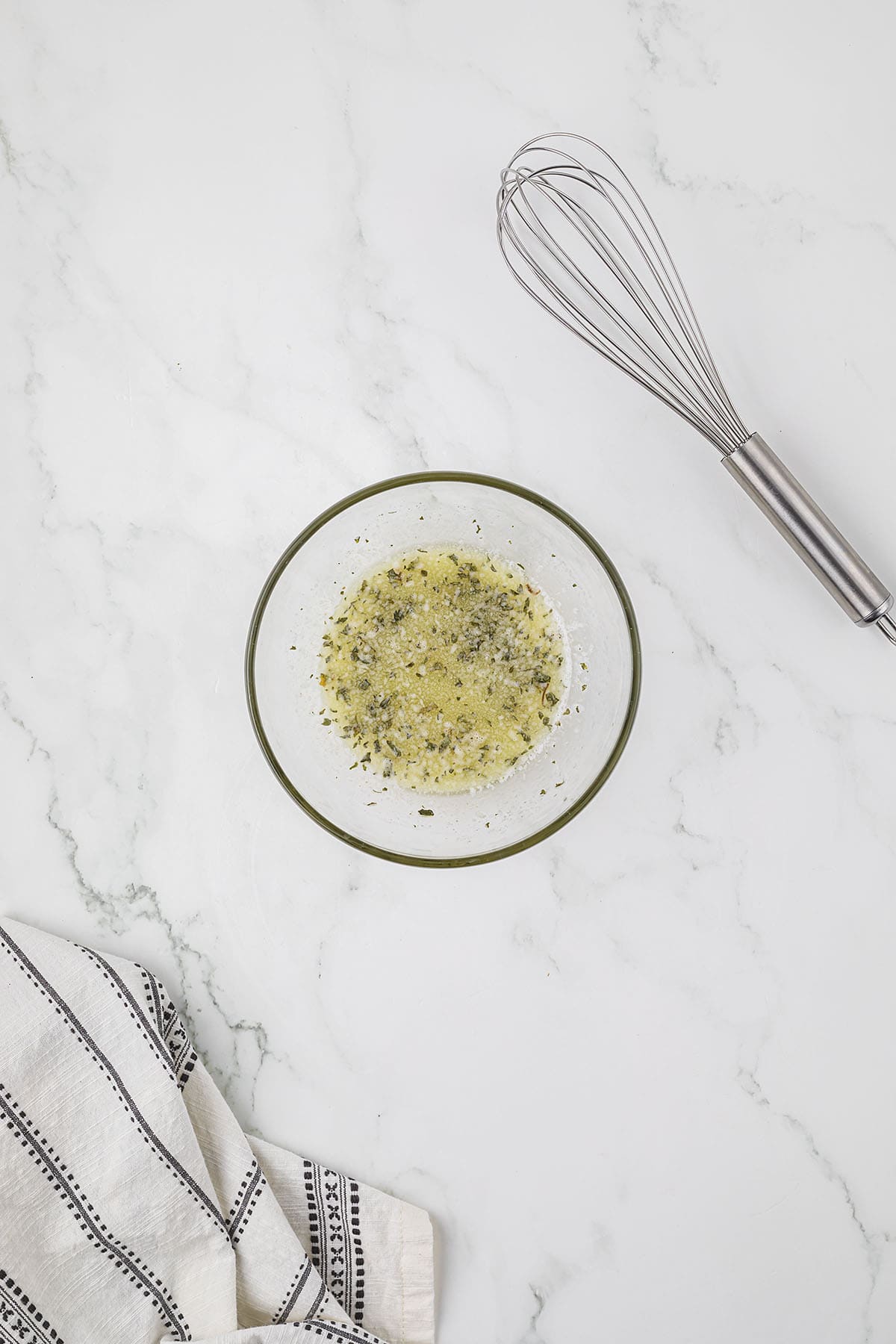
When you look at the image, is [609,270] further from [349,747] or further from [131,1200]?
[131,1200]

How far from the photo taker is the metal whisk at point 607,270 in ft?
2.81

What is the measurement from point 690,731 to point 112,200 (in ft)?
2.55

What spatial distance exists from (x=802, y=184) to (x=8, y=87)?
79cm

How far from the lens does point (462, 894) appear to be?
2.86 feet

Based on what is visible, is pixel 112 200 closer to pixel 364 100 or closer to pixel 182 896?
pixel 364 100

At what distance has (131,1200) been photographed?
2.68ft

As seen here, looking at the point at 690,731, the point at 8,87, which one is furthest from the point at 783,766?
the point at 8,87

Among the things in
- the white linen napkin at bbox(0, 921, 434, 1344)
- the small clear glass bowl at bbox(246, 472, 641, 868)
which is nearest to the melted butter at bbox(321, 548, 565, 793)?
the small clear glass bowl at bbox(246, 472, 641, 868)

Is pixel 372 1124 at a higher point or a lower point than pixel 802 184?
lower

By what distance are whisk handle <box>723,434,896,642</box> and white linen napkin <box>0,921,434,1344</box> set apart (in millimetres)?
730

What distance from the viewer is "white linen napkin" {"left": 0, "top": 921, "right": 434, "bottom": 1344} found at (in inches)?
31.7

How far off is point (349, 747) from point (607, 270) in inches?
21.1

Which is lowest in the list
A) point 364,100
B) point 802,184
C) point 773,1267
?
point 773,1267

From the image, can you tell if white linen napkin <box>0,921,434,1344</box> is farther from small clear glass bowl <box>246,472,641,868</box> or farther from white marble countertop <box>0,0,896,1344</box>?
small clear glass bowl <box>246,472,641,868</box>
